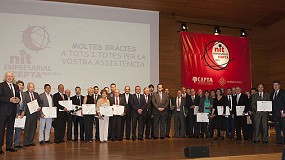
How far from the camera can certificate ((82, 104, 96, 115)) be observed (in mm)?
7742

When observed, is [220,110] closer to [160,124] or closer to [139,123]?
[160,124]

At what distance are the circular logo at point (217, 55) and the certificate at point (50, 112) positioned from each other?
609 centimetres

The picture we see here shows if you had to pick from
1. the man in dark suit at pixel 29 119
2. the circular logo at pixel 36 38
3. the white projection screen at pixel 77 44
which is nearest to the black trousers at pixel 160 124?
the white projection screen at pixel 77 44

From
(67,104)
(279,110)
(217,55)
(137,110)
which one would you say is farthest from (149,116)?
(217,55)

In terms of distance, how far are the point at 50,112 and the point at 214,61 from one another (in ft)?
21.5

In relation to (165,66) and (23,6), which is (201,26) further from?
(23,6)

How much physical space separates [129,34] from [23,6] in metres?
3.34

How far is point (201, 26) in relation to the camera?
38.4 feet

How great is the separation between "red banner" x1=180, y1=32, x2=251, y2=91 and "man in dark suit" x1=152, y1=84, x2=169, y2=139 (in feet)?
7.68

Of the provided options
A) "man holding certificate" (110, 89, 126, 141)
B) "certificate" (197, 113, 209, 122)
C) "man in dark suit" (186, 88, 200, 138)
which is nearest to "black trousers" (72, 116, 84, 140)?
"man holding certificate" (110, 89, 126, 141)

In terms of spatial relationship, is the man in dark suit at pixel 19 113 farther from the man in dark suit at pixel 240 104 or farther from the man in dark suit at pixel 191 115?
the man in dark suit at pixel 240 104

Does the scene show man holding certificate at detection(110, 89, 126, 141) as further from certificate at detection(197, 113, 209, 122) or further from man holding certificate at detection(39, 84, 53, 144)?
certificate at detection(197, 113, 209, 122)

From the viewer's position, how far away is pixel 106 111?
7.78 m

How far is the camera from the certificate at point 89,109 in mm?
7742
